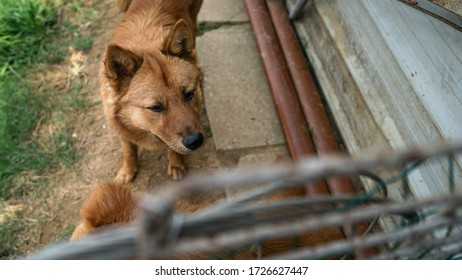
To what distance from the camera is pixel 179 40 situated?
105 inches

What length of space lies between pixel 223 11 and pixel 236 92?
116 cm

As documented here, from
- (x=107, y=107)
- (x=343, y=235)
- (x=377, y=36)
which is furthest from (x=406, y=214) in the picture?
(x=107, y=107)

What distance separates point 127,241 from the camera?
792 mm

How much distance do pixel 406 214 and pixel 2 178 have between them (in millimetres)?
3173

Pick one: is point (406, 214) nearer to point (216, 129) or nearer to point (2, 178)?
point (216, 129)

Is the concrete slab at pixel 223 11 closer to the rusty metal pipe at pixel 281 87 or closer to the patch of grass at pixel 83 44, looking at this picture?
the rusty metal pipe at pixel 281 87

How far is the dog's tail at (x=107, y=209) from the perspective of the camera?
2119 mm

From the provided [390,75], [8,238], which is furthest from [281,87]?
[8,238]

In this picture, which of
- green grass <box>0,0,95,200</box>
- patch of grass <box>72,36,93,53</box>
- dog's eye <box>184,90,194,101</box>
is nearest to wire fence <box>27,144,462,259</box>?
dog's eye <box>184,90,194,101</box>

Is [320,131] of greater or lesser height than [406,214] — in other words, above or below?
below

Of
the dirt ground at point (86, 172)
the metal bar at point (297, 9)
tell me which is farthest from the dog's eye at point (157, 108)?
the metal bar at point (297, 9)

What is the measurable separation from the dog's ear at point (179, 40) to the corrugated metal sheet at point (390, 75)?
1.34m

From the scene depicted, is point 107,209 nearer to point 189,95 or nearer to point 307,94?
point 189,95

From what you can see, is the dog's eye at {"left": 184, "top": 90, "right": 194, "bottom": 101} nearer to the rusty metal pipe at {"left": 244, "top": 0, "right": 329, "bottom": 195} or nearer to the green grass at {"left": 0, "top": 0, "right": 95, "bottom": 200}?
the rusty metal pipe at {"left": 244, "top": 0, "right": 329, "bottom": 195}
